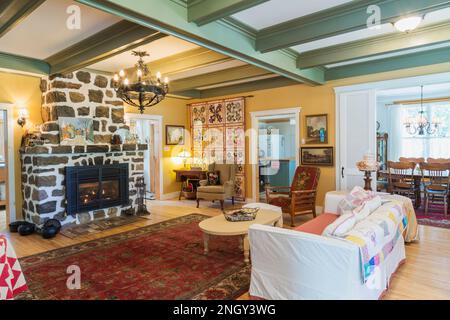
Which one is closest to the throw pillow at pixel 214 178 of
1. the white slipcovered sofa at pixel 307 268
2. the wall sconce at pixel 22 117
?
the wall sconce at pixel 22 117

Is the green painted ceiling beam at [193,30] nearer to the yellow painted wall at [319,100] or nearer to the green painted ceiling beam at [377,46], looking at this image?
the green painted ceiling beam at [377,46]

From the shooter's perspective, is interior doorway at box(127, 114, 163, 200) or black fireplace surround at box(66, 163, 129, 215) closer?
black fireplace surround at box(66, 163, 129, 215)

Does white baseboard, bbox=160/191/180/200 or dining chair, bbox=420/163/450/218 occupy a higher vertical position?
dining chair, bbox=420/163/450/218

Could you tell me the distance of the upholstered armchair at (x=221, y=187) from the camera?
6.20m

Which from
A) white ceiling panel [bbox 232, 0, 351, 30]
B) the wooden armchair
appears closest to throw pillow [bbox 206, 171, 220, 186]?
the wooden armchair

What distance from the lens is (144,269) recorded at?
3248 millimetres

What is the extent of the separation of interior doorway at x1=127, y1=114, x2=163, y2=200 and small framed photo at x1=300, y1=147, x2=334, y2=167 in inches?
141

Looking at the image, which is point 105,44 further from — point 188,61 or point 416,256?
point 416,256

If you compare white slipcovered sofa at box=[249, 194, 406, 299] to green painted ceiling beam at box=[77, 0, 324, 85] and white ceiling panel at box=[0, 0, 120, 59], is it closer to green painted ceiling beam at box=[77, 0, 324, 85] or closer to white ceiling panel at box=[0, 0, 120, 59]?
green painted ceiling beam at box=[77, 0, 324, 85]

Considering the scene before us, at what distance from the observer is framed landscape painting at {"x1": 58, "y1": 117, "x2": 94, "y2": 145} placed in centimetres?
491

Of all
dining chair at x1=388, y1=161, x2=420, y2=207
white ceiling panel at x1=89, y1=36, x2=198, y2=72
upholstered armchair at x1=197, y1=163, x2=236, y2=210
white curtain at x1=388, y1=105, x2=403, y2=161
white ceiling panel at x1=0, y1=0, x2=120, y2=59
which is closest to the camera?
white ceiling panel at x1=0, y1=0, x2=120, y2=59

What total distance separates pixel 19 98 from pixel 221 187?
4.05 metres

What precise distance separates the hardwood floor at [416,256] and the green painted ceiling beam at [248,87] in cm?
282
